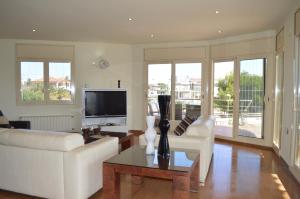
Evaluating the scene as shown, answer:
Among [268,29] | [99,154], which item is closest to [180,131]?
[99,154]

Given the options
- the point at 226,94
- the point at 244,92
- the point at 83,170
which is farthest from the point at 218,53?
the point at 83,170

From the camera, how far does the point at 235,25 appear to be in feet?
16.3

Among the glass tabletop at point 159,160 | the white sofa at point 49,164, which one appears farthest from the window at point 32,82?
the glass tabletop at point 159,160

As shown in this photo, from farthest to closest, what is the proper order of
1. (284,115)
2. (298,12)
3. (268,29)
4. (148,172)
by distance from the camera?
(268,29), (284,115), (298,12), (148,172)

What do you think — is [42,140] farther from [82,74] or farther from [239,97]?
[239,97]

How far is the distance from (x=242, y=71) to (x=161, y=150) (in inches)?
156

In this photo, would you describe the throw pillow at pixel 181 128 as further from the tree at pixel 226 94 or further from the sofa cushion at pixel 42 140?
the tree at pixel 226 94

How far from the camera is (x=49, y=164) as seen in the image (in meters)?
2.54

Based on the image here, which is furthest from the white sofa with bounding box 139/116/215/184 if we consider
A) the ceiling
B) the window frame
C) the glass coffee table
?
the window frame

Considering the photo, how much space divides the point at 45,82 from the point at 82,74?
101cm

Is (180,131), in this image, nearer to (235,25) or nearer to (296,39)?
(296,39)

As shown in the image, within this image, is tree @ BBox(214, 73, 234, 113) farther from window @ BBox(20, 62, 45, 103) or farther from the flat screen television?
window @ BBox(20, 62, 45, 103)

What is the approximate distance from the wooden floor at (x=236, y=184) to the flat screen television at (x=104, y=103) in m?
3.02

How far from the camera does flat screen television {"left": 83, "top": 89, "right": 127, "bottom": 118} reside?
6.32 meters
